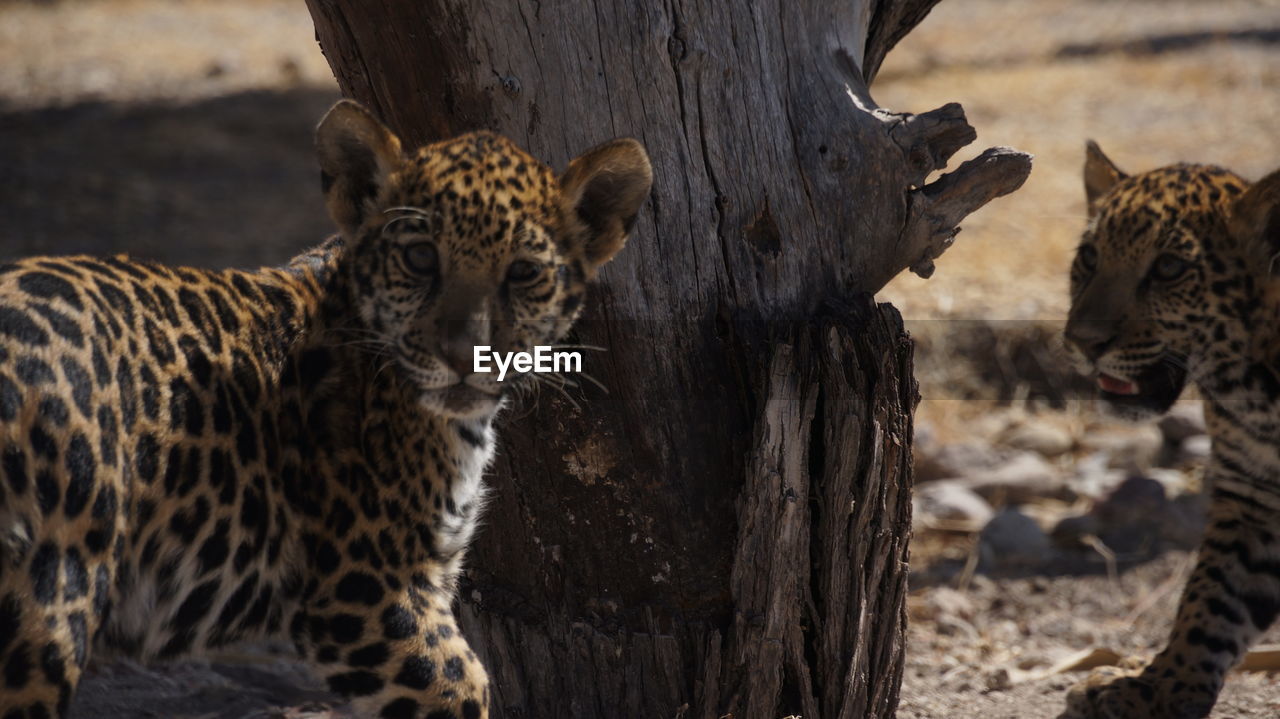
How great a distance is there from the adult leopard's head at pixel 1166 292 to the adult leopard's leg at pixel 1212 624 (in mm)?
671

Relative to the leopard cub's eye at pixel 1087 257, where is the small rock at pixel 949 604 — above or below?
below

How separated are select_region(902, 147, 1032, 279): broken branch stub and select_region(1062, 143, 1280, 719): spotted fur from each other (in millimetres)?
1641

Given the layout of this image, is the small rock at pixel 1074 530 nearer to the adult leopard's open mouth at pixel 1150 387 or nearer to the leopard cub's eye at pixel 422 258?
the adult leopard's open mouth at pixel 1150 387

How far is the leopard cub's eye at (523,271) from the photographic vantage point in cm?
411

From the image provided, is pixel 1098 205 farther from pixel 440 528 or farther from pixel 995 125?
pixel 995 125

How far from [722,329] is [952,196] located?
2.87 feet

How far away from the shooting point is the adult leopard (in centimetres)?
392

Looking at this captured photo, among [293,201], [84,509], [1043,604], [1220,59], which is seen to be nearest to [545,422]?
[84,509]

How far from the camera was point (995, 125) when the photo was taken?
1458 centimetres

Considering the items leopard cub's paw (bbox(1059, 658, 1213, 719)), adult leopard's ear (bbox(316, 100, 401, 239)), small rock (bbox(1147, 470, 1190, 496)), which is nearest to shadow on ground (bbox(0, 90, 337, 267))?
adult leopard's ear (bbox(316, 100, 401, 239))

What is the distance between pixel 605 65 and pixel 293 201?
28.8 feet

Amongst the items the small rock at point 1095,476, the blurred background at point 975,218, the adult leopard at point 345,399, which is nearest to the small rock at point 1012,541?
the blurred background at point 975,218

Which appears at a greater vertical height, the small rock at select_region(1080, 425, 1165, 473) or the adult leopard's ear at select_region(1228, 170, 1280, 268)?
the adult leopard's ear at select_region(1228, 170, 1280, 268)

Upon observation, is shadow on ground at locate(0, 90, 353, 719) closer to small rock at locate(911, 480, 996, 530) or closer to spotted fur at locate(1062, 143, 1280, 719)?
small rock at locate(911, 480, 996, 530)
